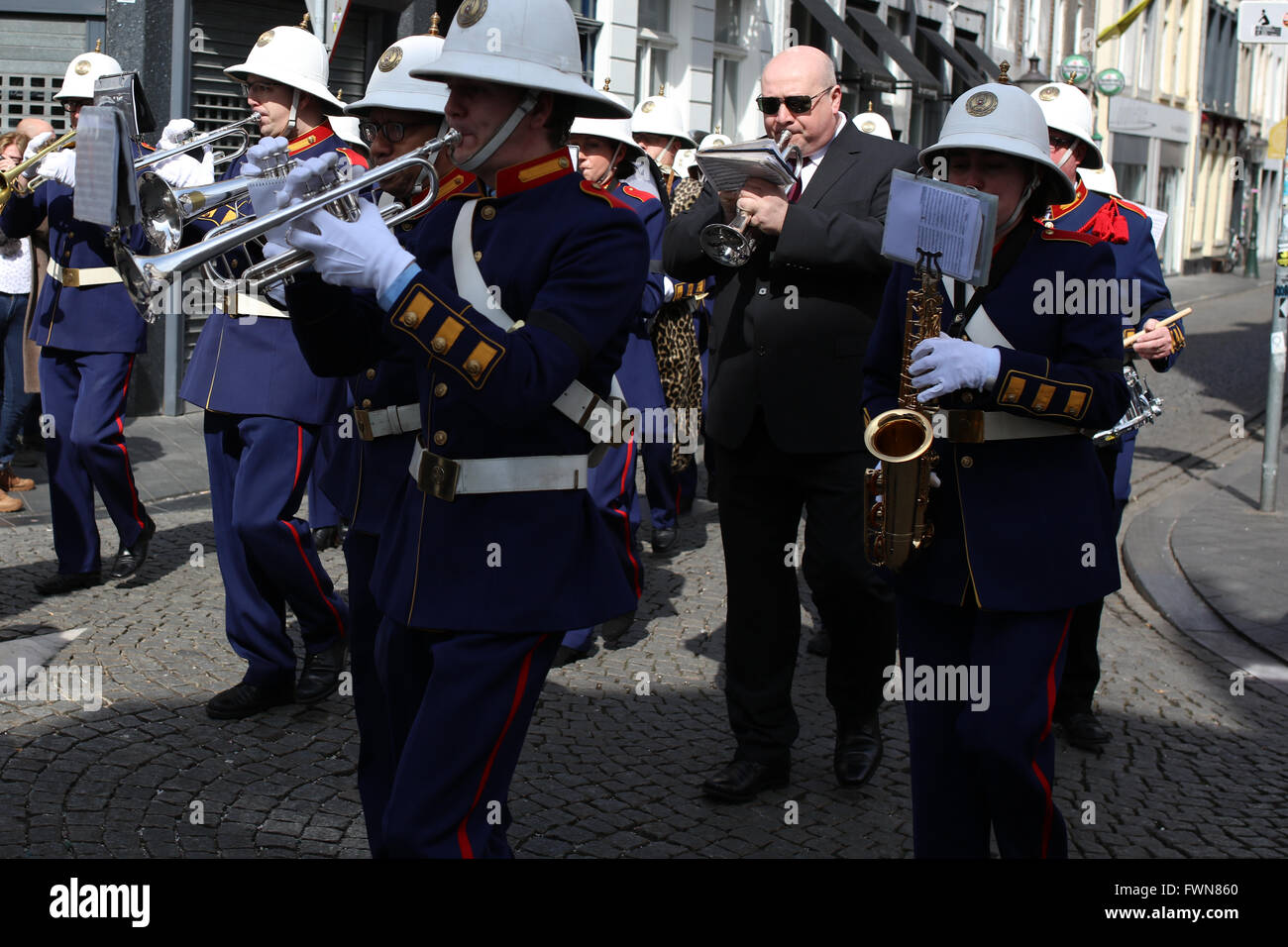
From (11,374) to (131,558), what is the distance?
2906mm

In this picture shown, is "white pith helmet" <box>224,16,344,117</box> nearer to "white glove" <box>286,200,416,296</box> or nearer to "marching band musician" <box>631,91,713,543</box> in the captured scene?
"white glove" <box>286,200,416,296</box>

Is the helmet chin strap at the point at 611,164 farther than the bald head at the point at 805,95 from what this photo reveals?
Yes

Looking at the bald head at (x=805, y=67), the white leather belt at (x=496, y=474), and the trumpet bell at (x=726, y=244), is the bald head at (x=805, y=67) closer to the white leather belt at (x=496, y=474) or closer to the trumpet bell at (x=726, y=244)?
the trumpet bell at (x=726, y=244)

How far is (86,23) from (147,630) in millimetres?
7043

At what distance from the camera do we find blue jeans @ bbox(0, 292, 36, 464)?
9.13 m

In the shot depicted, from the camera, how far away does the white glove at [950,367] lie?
3342mm

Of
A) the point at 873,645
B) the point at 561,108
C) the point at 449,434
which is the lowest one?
the point at 873,645

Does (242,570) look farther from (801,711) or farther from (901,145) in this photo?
(901,145)

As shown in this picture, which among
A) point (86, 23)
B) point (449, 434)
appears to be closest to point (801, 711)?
point (449, 434)

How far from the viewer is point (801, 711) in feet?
18.8

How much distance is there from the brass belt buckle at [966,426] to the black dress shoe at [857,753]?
5.42 feet

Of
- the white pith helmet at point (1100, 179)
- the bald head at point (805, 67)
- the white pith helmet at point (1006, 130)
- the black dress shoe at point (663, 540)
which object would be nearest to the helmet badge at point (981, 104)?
the white pith helmet at point (1006, 130)

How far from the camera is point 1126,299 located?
17.6 ft

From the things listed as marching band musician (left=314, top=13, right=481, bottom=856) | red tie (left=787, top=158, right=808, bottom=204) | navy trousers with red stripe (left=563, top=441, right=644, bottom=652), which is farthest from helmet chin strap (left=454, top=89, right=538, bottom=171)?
navy trousers with red stripe (left=563, top=441, right=644, bottom=652)
